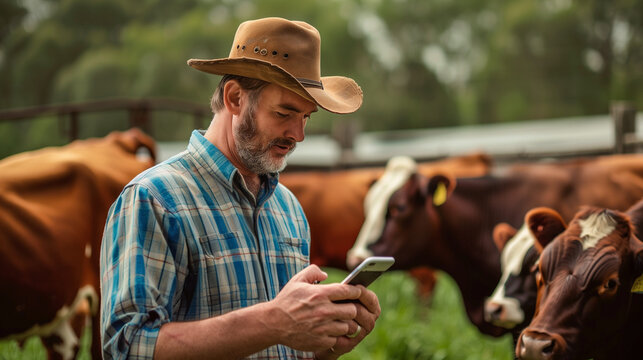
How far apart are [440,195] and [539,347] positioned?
2.50 m

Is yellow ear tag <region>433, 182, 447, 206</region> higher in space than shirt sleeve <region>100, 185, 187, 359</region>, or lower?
lower

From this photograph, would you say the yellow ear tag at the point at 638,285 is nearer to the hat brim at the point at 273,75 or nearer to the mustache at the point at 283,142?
the hat brim at the point at 273,75

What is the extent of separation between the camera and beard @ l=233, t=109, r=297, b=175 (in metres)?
1.65

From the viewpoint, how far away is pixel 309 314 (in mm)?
1320

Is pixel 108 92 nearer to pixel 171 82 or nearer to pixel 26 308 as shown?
pixel 171 82

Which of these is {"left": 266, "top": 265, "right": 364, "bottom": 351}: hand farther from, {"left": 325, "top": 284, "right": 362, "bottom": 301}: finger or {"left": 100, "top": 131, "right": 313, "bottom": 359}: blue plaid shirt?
{"left": 100, "top": 131, "right": 313, "bottom": 359}: blue plaid shirt

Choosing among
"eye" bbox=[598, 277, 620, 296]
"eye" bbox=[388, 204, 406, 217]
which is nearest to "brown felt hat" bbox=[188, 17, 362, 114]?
Result: "eye" bbox=[598, 277, 620, 296]

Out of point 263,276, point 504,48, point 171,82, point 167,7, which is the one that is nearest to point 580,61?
point 504,48

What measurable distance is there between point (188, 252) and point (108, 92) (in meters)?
15.5

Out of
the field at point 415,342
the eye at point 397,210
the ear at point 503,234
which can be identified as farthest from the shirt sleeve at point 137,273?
the eye at point 397,210

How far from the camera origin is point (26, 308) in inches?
132

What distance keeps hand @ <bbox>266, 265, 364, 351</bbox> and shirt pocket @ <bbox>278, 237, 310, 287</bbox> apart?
0.35 metres

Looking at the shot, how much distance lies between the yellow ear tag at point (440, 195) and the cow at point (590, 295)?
84.6 inches

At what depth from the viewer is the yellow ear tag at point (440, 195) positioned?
15.4ft
